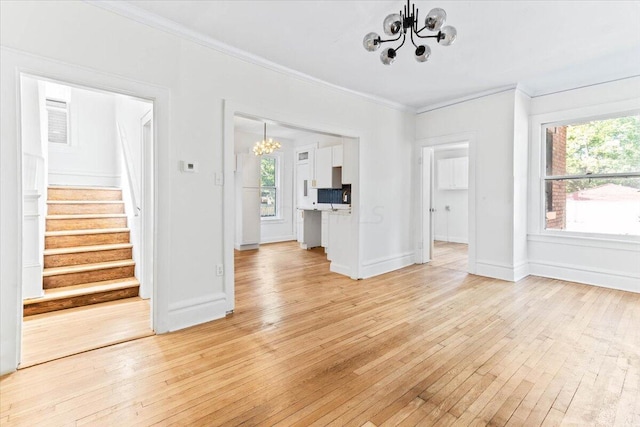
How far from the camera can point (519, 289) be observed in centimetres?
406

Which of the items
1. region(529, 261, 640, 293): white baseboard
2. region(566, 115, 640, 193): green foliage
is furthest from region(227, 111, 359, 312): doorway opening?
region(566, 115, 640, 193): green foliage

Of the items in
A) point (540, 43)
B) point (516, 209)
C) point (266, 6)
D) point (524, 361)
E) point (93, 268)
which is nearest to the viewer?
point (524, 361)

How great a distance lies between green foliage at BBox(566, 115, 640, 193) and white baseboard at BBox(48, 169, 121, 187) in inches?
322

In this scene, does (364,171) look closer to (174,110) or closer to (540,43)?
(540,43)

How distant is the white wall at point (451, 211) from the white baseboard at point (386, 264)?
3.05 m

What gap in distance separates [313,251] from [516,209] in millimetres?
4204

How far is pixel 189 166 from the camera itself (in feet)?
9.52

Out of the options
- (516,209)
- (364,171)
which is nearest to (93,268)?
(364,171)

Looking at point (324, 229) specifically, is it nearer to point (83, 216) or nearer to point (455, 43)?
point (83, 216)

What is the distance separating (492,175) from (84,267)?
583 centimetres

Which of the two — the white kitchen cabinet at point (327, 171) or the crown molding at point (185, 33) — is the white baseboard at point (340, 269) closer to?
the white kitchen cabinet at point (327, 171)

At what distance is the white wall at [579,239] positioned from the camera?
400 centimetres

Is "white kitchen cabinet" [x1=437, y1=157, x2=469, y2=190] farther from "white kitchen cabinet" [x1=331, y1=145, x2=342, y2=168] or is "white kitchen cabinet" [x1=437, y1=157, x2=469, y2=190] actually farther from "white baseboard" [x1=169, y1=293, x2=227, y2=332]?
"white baseboard" [x1=169, y1=293, x2=227, y2=332]

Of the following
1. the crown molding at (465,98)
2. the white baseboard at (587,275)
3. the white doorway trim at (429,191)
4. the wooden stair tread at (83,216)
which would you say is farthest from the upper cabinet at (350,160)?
the wooden stair tread at (83,216)
